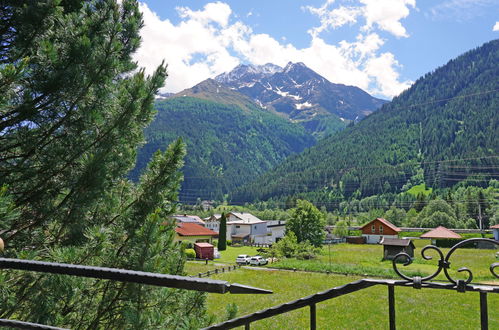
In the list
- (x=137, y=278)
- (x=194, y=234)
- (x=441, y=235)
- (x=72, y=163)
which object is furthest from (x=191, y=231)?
(x=137, y=278)

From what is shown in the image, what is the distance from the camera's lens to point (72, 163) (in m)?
3.77

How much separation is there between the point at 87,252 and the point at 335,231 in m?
77.1

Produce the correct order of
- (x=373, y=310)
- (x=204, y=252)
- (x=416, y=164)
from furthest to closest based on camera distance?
(x=416, y=164) → (x=204, y=252) → (x=373, y=310)

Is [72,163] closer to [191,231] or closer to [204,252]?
[204,252]

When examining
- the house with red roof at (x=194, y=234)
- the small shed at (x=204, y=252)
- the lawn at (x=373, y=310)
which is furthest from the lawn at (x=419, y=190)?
the lawn at (x=373, y=310)

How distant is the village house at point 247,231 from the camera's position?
3044 inches

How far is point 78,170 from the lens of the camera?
147 inches

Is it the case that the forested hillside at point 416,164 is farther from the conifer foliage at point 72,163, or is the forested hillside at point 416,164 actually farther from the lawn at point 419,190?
the conifer foliage at point 72,163

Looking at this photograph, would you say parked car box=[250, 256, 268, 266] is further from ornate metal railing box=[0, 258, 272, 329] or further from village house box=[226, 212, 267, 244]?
ornate metal railing box=[0, 258, 272, 329]

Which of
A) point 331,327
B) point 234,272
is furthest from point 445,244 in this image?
point 331,327

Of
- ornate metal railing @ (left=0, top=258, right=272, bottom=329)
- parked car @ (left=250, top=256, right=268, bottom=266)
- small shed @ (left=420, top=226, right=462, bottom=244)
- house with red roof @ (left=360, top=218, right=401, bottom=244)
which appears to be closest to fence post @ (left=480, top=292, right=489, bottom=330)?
ornate metal railing @ (left=0, top=258, right=272, bottom=329)

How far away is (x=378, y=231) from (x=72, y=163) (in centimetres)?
7104

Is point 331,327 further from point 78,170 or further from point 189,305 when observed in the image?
point 78,170

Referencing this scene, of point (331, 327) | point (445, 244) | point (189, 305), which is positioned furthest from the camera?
point (445, 244)
